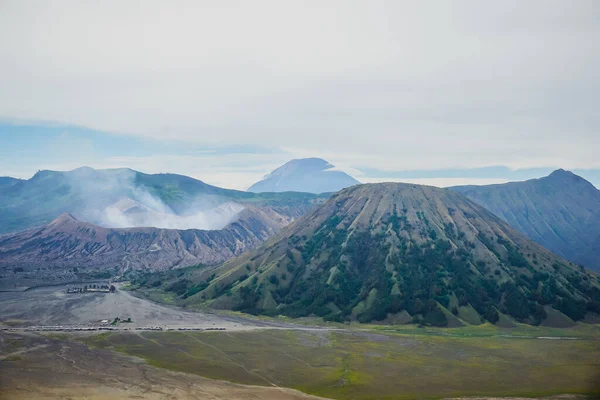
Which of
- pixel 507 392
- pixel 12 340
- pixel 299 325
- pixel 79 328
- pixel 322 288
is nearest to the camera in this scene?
pixel 507 392

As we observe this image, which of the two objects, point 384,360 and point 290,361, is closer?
point 290,361

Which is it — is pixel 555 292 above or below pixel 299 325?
above

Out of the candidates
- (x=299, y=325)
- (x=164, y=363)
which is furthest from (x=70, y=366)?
(x=299, y=325)

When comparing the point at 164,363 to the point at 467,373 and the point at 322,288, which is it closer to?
the point at 467,373

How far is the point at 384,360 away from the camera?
115750 millimetres

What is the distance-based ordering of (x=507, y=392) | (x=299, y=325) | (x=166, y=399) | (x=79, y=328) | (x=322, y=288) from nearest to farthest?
1. (x=166, y=399)
2. (x=507, y=392)
3. (x=79, y=328)
4. (x=299, y=325)
5. (x=322, y=288)

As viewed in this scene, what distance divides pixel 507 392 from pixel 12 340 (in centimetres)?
11055

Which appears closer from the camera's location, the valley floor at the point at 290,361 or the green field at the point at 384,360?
the valley floor at the point at 290,361

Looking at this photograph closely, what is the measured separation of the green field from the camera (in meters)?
96.4

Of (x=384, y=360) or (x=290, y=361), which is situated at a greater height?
(x=384, y=360)

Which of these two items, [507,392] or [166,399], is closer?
[166,399]

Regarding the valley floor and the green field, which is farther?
the green field

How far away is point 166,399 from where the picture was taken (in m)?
84.9

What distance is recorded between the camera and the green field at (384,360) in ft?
316
